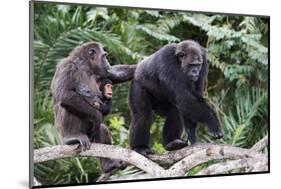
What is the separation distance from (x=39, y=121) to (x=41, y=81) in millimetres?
229

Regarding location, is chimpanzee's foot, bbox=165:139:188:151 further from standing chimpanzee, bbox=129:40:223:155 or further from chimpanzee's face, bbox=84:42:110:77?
chimpanzee's face, bbox=84:42:110:77

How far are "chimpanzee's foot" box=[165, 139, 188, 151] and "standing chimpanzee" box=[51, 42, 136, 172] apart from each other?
319 millimetres

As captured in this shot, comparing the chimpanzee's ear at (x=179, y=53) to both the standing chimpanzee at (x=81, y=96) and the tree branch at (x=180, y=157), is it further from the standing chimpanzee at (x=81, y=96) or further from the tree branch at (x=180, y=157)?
the tree branch at (x=180, y=157)

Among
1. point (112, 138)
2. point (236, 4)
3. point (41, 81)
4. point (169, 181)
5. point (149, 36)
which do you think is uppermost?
point (236, 4)

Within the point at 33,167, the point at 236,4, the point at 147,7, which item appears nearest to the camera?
the point at 33,167

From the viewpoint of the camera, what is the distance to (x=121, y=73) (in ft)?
11.4

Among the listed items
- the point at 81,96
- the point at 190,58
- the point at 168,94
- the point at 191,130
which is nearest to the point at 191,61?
the point at 190,58

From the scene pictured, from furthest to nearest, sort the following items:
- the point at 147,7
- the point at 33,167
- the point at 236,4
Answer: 1. the point at 236,4
2. the point at 147,7
3. the point at 33,167

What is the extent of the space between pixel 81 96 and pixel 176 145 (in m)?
0.69

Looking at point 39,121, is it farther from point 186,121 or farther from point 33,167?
point 186,121

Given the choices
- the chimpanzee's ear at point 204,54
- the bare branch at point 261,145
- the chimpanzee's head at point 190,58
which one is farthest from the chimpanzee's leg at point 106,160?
the bare branch at point 261,145

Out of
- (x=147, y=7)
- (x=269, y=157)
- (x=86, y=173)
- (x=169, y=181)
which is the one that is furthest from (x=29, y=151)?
(x=269, y=157)

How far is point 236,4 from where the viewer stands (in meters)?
3.77

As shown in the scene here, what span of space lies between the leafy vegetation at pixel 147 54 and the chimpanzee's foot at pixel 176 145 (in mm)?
A: 52
